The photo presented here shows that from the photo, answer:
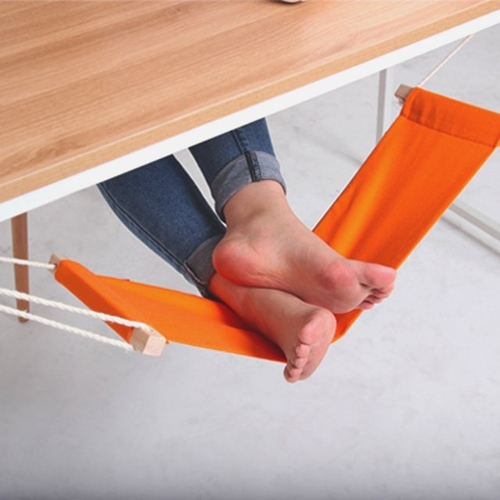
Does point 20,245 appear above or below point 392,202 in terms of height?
below

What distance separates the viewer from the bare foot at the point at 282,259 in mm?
1174

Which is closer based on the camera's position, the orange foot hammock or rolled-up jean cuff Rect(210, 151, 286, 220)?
the orange foot hammock

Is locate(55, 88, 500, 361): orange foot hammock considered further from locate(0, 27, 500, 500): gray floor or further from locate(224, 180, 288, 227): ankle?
locate(0, 27, 500, 500): gray floor

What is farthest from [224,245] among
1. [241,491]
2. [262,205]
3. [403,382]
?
[403,382]

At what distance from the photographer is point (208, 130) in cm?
Answer: 92

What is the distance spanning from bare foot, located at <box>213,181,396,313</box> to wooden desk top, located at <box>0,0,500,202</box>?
261mm

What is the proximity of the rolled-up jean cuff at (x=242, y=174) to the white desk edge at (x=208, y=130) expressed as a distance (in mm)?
266

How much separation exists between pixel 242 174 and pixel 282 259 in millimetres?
135

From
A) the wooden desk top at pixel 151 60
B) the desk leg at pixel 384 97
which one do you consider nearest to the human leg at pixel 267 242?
the wooden desk top at pixel 151 60

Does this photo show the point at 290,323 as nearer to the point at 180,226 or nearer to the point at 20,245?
the point at 180,226

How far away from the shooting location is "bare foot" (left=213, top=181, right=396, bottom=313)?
3.85 feet

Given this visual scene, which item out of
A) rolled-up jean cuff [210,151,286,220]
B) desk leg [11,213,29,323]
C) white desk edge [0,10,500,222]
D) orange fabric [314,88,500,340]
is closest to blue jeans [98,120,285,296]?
rolled-up jean cuff [210,151,286,220]

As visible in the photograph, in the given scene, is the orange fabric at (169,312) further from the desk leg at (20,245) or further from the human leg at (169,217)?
the desk leg at (20,245)

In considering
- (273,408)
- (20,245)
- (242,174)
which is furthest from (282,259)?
(20,245)
